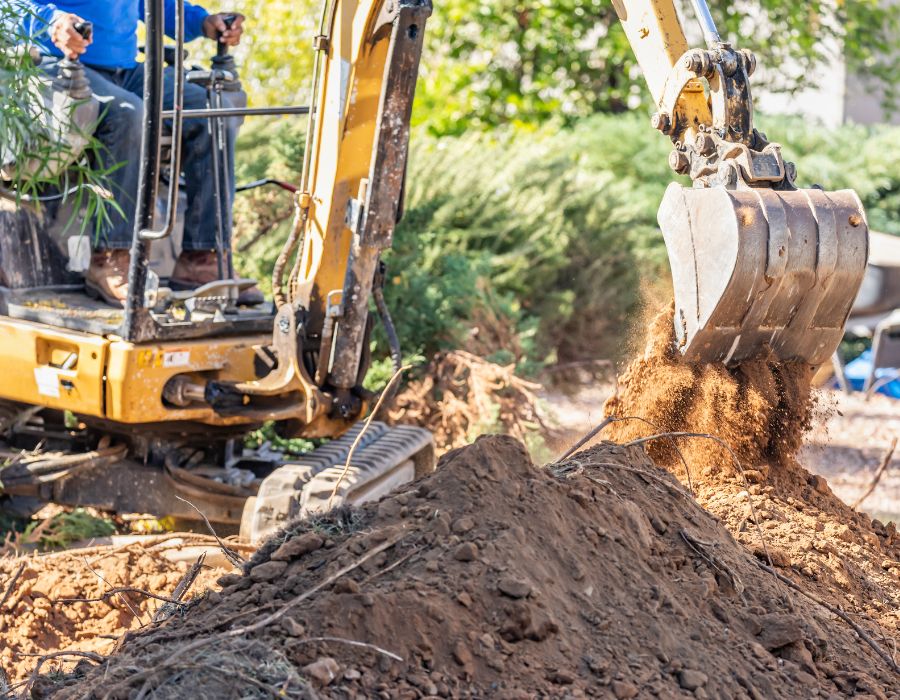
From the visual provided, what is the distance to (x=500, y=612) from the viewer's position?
274 centimetres

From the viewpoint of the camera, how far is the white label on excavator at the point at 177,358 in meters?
5.30

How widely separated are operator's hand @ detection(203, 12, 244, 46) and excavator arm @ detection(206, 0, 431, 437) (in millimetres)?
520

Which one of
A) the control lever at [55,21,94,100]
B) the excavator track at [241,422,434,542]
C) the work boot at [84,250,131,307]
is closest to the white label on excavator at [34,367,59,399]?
the work boot at [84,250,131,307]

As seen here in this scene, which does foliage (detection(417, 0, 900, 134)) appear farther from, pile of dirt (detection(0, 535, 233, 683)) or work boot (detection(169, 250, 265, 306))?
pile of dirt (detection(0, 535, 233, 683))

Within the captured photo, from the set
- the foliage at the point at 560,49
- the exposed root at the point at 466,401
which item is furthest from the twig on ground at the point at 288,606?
the foliage at the point at 560,49

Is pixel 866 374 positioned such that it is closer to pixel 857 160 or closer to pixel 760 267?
pixel 857 160

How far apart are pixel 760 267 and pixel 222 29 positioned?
2.92 metres

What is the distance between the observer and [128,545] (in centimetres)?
509

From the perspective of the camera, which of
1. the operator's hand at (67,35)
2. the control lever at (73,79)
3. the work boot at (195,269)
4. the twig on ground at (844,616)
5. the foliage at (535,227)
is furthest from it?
the foliage at (535,227)

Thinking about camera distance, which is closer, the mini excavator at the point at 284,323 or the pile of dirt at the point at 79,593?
the mini excavator at the point at 284,323

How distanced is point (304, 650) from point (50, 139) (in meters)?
2.91

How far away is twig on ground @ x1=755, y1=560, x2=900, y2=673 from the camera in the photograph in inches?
131

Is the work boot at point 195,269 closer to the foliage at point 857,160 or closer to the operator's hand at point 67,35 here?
the operator's hand at point 67,35

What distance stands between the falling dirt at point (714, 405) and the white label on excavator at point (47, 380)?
2497mm
